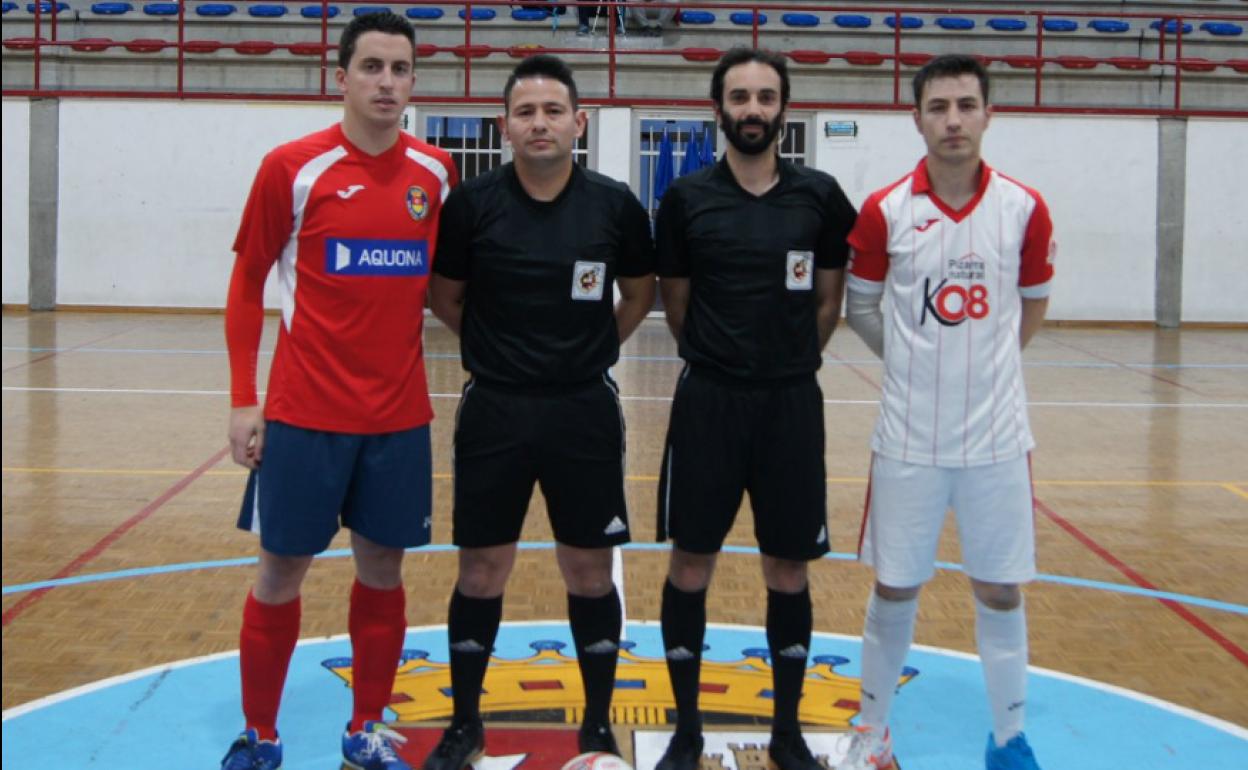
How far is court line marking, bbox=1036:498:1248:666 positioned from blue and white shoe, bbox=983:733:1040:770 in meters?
1.47

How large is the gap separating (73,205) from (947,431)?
1742 cm

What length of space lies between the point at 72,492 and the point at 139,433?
6.25 ft

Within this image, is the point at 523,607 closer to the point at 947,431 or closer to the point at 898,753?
the point at 898,753

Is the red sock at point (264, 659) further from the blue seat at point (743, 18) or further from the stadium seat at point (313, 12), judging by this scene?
the stadium seat at point (313, 12)

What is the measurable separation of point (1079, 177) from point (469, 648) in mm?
16611

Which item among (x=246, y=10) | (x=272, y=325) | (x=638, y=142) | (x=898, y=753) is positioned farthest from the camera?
(x=246, y=10)

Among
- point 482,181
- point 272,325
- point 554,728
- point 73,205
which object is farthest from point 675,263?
point 73,205

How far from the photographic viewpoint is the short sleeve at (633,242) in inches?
148

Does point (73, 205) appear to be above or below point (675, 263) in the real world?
above

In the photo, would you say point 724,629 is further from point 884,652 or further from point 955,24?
point 955,24

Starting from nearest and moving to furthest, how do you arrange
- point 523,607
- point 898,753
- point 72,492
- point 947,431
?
point 947,431, point 898,753, point 523,607, point 72,492

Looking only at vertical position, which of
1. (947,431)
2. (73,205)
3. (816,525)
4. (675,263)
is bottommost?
(816,525)

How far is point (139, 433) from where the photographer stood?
9.05 metres

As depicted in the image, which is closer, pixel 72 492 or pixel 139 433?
pixel 72 492
